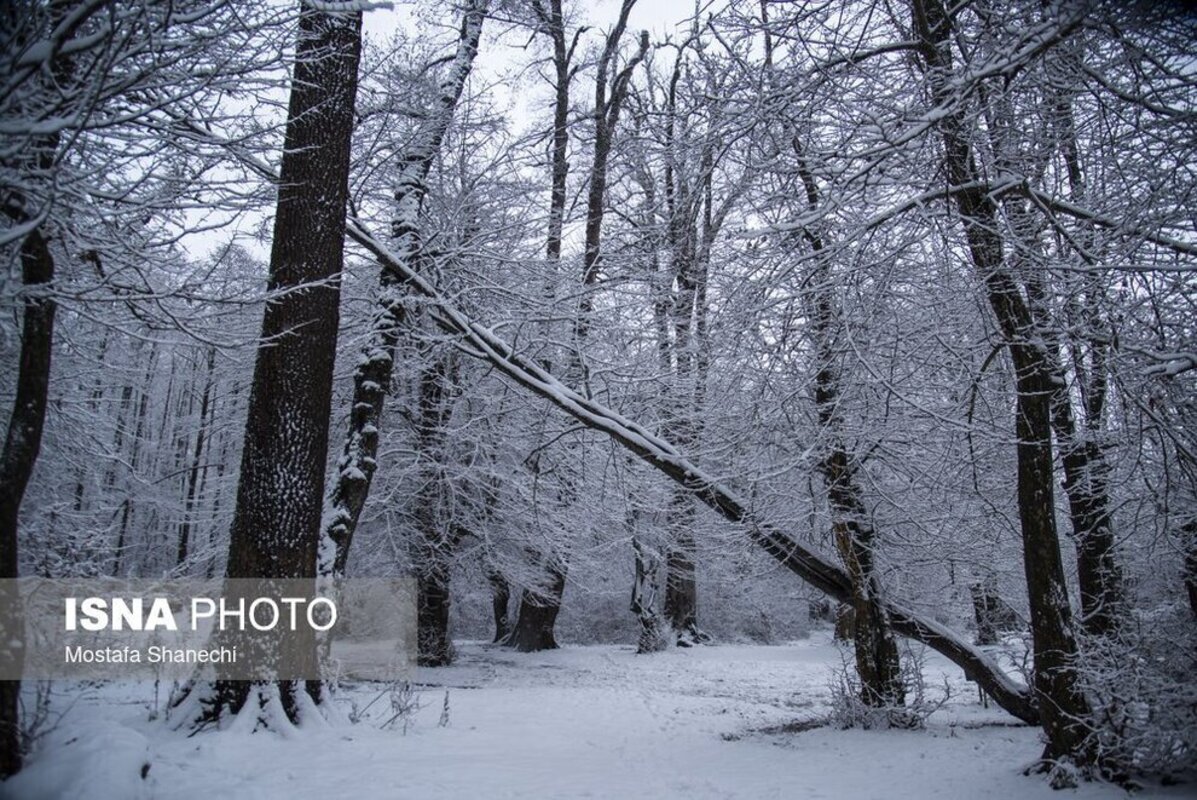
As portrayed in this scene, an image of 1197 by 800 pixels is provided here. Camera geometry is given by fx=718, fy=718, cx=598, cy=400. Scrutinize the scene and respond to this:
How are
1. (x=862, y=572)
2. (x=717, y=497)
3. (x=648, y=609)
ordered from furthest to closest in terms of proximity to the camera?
(x=648, y=609)
(x=717, y=497)
(x=862, y=572)

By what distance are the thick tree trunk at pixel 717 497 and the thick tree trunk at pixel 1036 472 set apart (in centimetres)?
209

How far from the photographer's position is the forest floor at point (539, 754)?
4117mm

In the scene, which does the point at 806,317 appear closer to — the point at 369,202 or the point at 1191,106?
the point at 1191,106

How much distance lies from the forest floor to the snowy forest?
0.17 ft

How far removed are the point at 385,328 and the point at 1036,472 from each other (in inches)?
247

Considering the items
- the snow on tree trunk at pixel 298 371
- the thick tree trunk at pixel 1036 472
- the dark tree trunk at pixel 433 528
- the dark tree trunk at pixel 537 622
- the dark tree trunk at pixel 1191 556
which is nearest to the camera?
the thick tree trunk at pixel 1036 472

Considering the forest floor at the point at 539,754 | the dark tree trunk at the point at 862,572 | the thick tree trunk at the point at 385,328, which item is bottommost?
the forest floor at the point at 539,754

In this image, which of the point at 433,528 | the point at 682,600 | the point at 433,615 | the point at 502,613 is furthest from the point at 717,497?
the point at 502,613

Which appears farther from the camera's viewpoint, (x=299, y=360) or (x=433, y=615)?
(x=433, y=615)

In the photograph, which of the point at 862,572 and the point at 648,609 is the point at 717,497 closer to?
the point at 862,572

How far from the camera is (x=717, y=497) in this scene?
24.5 feet

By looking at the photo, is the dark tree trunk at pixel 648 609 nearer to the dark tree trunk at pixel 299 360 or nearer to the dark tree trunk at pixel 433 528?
the dark tree trunk at pixel 433 528

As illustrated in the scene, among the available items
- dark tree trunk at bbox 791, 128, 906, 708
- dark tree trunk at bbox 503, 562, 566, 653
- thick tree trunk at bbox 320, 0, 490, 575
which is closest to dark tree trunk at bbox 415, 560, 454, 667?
dark tree trunk at bbox 503, 562, 566, 653

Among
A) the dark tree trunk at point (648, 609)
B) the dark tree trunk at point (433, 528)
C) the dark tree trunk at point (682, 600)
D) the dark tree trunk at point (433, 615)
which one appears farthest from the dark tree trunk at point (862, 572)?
the dark tree trunk at point (682, 600)
